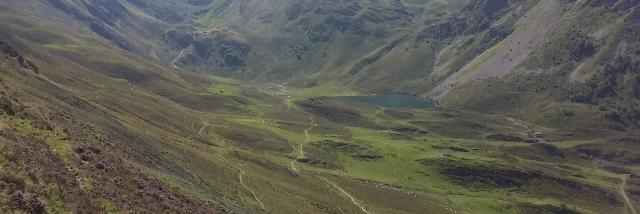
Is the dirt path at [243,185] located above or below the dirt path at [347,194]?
above

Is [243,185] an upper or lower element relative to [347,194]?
upper

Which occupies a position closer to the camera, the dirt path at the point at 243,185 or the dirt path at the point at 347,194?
the dirt path at the point at 243,185

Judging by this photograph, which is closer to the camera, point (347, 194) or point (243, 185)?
point (243, 185)

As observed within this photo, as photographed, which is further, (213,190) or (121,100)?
(121,100)

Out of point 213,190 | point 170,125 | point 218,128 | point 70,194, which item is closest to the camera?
point 70,194

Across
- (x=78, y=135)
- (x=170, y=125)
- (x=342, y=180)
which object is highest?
(x=78, y=135)

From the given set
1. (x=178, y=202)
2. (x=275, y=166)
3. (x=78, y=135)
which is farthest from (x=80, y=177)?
(x=275, y=166)

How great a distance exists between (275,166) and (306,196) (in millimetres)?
26684

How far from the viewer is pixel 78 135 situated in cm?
5853

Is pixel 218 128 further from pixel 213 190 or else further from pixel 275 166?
pixel 213 190

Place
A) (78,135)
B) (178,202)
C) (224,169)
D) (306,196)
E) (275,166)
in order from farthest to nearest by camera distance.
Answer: (275,166) < (306,196) < (224,169) < (78,135) < (178,202)

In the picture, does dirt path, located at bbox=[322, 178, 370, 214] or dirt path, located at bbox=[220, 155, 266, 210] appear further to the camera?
dirt path, located at bbox=[322, 178, 370, 214]

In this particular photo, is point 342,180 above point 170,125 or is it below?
below

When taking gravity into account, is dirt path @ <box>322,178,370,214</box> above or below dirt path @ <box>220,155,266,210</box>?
below
